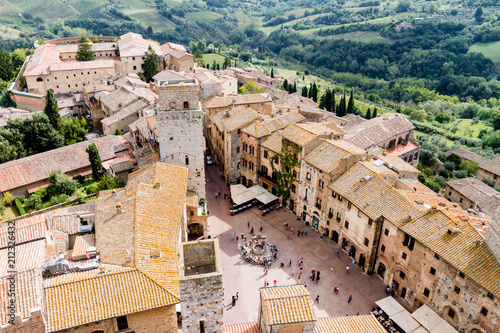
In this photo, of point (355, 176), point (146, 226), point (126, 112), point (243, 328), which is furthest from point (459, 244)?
point (126, 112)

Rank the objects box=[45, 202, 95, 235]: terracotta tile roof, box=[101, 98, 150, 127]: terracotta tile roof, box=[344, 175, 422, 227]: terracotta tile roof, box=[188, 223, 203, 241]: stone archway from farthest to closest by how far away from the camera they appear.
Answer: box=[101, 98, 150, 127]: terracotta tile roof, box=[188, 223, 203, 241]: stone archway, box=[344, 175, 422, 227]: terracotta tile roof, box=[45, 202, 95, 235]: terracotta tile roof

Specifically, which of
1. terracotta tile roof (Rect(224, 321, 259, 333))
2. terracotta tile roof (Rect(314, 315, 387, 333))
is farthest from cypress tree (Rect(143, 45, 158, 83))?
terracotta tile roof (Rect(314, 315, 387, 333))

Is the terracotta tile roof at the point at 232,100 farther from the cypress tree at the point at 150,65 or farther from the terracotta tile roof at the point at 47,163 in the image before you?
the cypress tree at the point at 150,65

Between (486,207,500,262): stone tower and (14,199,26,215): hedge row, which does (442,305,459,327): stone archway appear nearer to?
(486,207,500,262): stone tower

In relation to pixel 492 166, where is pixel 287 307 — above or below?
above

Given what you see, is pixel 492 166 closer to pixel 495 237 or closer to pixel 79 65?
pixel 495 237

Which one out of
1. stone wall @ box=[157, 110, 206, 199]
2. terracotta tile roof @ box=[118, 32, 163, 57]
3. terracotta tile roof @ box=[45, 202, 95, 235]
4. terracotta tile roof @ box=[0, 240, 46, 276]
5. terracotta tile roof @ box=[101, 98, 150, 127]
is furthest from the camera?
terracotta tile roof @ box=[118, 32, 163, 57]

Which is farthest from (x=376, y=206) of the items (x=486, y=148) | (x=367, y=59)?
(x=367, y=59)
